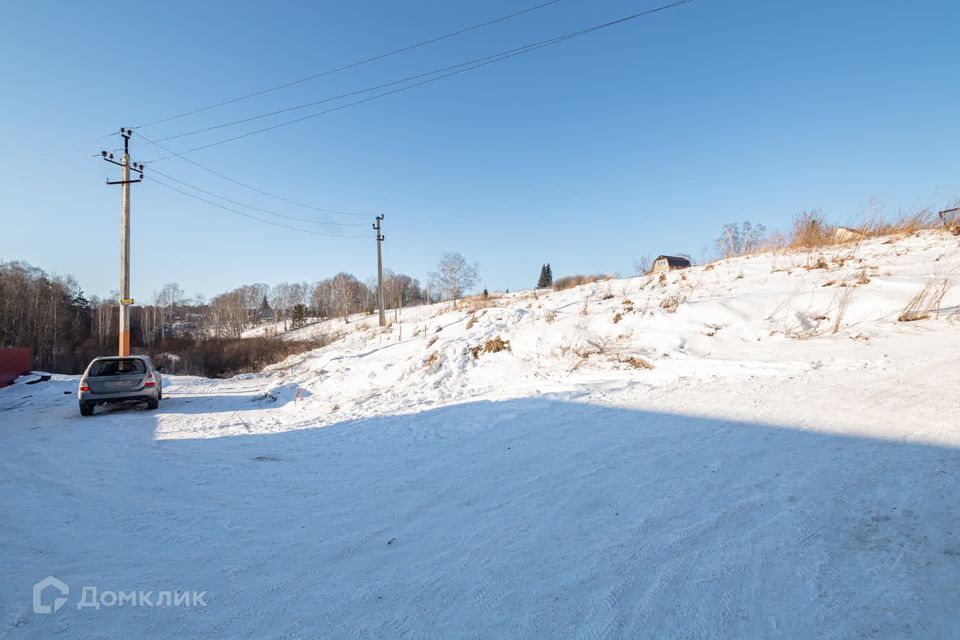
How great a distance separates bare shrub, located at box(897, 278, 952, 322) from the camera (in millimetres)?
6949

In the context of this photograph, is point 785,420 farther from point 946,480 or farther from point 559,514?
point 559,514

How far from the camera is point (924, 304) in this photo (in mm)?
7062

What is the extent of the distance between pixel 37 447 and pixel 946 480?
11494 millimetres

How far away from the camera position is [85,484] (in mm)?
4703

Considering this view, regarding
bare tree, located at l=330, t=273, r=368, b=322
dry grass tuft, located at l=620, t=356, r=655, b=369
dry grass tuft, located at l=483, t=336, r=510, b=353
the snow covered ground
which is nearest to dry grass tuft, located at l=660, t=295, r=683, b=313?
the snow covered ground

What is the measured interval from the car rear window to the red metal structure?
1198 centimetres

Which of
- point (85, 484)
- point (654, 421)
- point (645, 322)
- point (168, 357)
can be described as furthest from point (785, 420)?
point (168, 357)

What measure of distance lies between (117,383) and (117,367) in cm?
66

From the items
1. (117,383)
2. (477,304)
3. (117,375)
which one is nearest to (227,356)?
(477,304)

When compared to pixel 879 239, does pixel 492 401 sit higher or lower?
lower

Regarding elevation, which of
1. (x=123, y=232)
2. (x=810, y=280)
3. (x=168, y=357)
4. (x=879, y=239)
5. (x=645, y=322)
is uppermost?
(x=123, y=232)

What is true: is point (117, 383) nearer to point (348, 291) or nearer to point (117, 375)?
point (117, 375)

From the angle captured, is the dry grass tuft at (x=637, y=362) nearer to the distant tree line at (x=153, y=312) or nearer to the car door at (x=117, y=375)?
the car door at (x=117, y=375)

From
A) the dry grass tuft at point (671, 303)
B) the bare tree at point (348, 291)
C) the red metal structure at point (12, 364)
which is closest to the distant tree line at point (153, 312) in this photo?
the bare tree at point (348, 291)
